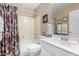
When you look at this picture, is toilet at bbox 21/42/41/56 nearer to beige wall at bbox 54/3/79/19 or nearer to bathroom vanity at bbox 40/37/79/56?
bathroom vanity at bbox 40/37/79/56

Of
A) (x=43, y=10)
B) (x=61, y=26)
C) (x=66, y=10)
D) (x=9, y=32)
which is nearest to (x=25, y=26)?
(x=9, y=32)

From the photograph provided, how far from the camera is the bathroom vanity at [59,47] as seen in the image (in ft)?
5.97

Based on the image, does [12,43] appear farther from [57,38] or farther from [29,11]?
[57,38]

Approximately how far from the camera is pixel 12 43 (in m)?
1.92

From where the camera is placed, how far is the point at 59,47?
6.21 feet

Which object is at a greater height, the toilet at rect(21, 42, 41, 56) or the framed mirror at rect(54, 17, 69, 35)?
the framed mirror at rect(54, 17, 69, 35)

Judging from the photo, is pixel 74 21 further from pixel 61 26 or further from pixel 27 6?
pixel 27 6

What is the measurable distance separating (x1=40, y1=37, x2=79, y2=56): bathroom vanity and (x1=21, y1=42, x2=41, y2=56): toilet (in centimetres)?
9

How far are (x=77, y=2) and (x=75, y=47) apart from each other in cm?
62

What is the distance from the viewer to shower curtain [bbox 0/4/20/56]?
6.24ft

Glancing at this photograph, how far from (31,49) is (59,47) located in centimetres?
40

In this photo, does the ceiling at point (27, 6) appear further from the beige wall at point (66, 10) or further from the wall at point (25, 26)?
the beige wall at point (66, 10)

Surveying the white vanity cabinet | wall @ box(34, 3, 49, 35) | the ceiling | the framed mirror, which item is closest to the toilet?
the white vanity cabinet

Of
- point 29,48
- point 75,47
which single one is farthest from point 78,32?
point 29,48
